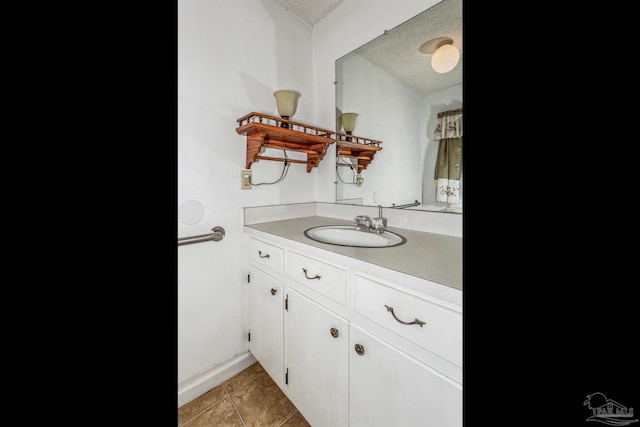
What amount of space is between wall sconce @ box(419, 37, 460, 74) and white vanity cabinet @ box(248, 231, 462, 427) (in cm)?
102

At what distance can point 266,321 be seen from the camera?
4.31 feet

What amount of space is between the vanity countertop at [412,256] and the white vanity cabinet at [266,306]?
10 cm

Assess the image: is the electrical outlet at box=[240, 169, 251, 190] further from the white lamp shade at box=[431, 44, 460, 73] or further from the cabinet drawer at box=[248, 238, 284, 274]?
the white lamp shade at box=[431, 44, 460, 73]

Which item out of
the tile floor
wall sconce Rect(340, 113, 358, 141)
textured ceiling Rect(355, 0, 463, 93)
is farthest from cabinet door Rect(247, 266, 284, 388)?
textured ceiling Rect(355, 0, 463, 93)

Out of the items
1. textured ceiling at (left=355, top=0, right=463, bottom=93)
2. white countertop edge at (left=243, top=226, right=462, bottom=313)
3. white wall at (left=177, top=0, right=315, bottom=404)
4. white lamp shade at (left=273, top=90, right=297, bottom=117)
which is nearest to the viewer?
white countertop edge at (left=243, top=226, right=462, bottom=313)

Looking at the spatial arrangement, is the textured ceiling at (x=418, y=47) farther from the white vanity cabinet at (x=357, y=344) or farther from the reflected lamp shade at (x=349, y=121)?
the white vanity cabinet at (x=357, y=344)

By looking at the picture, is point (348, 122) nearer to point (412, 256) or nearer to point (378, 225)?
point (378, 225)

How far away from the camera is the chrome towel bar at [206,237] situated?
1.20 meters

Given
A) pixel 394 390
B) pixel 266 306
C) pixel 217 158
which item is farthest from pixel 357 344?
pixel 217 158

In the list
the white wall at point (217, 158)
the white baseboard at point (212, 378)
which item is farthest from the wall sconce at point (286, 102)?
the white baseboard at point (212, 378)

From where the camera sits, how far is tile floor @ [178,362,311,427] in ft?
3.86
